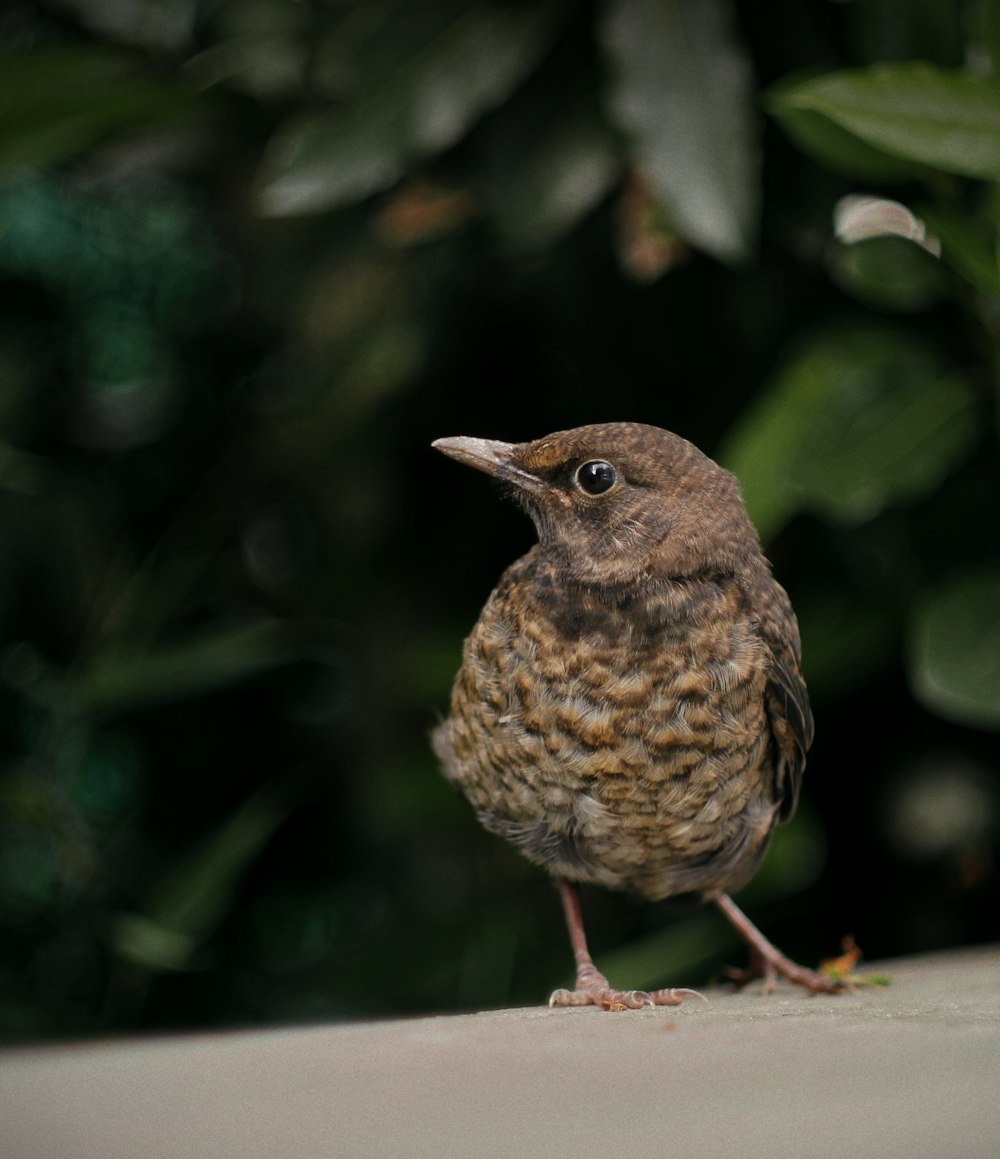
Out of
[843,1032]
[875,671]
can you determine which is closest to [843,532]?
[875,671]

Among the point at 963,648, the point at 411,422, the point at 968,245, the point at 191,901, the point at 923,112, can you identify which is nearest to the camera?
the point at 923,112

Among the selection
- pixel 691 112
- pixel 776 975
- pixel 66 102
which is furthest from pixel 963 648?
pixel 66 102

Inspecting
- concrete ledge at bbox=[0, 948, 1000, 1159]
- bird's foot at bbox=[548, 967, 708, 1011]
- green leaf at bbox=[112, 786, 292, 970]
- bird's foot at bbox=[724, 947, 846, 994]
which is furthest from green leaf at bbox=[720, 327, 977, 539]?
green leaf at bbox=[112, 786, 292, 970]

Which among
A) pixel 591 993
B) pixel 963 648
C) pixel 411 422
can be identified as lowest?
pixel 591 993

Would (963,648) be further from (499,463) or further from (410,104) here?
(410,104)

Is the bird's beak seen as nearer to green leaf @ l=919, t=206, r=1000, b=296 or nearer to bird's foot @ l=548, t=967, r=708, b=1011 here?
bird's foot @ l=548, t=967, r=708, b=1011

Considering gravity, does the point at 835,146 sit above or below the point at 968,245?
above
